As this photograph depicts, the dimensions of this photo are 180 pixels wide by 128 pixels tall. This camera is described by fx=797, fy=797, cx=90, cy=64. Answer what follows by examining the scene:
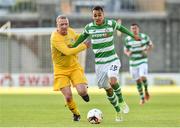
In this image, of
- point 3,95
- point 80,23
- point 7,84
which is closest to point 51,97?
point 3,95

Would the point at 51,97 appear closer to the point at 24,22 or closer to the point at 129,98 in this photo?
the point at 129,98

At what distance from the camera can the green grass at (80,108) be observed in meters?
17.7

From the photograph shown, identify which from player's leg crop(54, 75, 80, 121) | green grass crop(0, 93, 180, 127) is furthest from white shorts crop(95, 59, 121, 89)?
green grass crop(0, 93, 180, 127)

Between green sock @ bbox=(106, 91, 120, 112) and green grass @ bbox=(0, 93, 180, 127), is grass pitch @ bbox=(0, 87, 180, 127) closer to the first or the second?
green grass @ bbox=(0, 93, 180, 127)

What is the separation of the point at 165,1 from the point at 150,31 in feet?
5.89

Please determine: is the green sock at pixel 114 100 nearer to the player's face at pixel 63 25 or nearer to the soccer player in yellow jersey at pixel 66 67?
the soccer player in yellow jersey at pixel 66 67

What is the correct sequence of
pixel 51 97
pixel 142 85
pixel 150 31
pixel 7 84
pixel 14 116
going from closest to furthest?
pixel 14 116 → pixel 142 85 → pixel 51 97 → pixel 7 84 → pixel 150 31

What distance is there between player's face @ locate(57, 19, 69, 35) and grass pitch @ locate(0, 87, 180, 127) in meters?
2.08

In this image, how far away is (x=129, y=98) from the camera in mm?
28094

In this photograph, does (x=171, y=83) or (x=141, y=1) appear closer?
(x=171, y=83)

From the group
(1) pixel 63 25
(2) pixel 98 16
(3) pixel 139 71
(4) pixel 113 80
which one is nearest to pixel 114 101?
(4) pixel 113 80

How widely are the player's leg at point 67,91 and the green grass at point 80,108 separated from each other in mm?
245

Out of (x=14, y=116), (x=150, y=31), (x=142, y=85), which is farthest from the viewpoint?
(x=150, y=31)

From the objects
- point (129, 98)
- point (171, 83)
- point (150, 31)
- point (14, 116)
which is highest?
point (150, 31)
